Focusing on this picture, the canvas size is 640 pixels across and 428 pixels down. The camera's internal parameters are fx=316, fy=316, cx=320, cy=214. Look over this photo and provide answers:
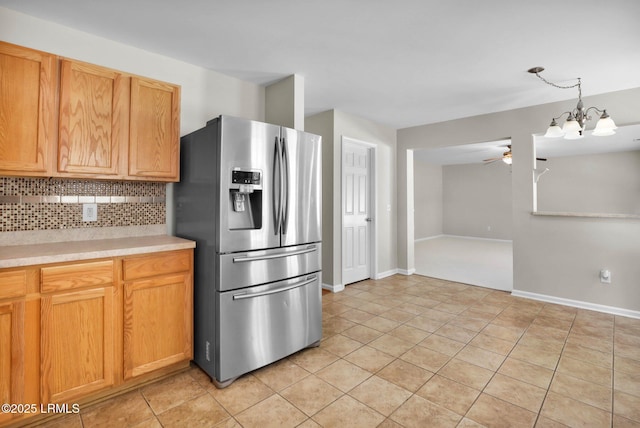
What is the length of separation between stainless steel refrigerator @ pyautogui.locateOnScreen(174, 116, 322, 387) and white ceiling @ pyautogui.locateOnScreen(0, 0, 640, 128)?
30.0 inches

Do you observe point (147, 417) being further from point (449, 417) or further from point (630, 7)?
point (630, 7)

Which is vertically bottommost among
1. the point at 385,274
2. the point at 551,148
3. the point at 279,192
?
the point at 385,274

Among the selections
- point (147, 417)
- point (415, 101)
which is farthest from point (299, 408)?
point (415, 101)

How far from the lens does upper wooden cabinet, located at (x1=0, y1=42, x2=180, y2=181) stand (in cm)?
185

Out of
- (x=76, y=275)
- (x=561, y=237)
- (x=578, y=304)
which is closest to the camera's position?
(x=76, y=275)

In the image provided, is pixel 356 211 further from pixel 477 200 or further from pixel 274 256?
pixel 477 200

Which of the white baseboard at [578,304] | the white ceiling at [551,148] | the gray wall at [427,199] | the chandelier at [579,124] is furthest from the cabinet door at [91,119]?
the gray wall at [427,199]

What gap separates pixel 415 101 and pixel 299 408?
3530mm

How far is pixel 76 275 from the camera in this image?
177 centimetres

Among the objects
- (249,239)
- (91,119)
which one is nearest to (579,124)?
(249,239)

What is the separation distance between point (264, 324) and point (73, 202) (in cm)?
163

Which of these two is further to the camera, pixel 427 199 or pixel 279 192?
pixel 427 199

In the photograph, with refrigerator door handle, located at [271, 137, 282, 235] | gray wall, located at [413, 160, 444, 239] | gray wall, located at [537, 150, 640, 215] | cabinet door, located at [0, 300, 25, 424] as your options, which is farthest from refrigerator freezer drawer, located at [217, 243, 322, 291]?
gray wall, located at [537, 150, 640, 215]

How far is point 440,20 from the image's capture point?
2.21m
